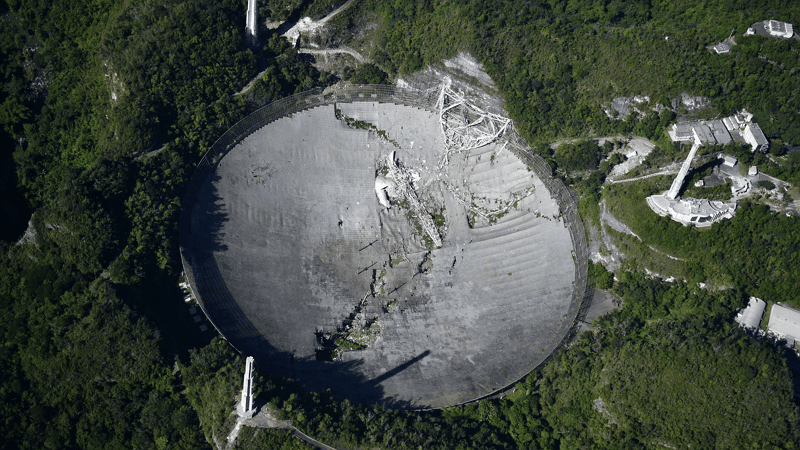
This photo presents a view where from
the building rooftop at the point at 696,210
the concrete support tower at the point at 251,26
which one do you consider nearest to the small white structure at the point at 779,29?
the building rooftop at the point at 696,210

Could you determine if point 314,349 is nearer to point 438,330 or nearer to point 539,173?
point 438,330

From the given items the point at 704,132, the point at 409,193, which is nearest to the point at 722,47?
the point at 704,132

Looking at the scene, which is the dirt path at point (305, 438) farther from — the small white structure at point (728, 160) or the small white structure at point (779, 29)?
the small white structure at point (779, 29)

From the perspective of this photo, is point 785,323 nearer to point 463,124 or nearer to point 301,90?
point 463,124

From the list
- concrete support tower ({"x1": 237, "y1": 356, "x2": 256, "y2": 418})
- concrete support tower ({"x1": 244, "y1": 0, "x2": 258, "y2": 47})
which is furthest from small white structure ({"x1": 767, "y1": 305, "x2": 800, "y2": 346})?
concrete support tower ({"x1": 244, "y1": 0, "x2": 258, "y2": 47})

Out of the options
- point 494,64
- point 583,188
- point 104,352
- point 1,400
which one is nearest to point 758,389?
point 583,188
